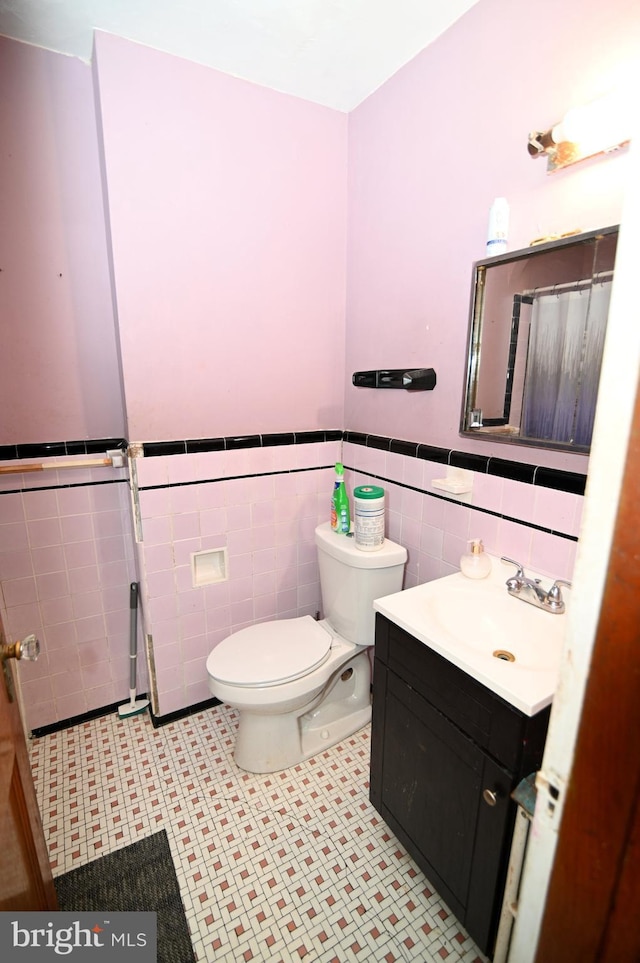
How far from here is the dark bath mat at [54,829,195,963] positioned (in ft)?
3.74

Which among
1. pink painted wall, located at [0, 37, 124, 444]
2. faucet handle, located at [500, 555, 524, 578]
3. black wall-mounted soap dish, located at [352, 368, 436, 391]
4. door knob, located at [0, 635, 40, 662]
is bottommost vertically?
faucet handle, located at [500, 555, 524, 578]

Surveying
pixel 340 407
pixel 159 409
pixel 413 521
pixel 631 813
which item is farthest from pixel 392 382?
pixel 631 813

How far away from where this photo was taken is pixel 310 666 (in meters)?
1.54

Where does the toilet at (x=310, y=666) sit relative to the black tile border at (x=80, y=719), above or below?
above

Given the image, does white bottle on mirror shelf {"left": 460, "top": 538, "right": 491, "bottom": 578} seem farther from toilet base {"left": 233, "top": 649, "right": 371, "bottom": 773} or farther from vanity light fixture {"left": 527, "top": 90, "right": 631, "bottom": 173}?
vanity light fixture {"left": 527, "top": 90, "right": 631, "bottom": 173}

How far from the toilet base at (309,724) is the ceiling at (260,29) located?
2.03 metres

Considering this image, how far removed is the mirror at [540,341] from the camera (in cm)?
107

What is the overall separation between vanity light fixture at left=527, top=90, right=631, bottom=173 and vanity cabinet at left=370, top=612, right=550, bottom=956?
120cm

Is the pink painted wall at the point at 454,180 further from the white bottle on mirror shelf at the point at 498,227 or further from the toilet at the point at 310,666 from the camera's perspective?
the toilet at the point at 310,666

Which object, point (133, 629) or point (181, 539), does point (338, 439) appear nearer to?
point (181, 539)

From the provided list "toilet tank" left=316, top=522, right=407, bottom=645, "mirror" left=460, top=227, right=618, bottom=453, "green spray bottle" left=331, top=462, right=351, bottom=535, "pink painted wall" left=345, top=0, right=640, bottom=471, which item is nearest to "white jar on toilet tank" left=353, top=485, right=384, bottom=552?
A: "toilet tank" left=316, top=522, right=407, bottom=645

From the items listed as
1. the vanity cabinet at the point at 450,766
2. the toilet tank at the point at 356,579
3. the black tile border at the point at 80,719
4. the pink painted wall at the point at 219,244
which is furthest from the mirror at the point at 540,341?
the black tile border at the point at 80,719

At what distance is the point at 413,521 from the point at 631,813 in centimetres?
131

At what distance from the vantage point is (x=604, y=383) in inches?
15.3
